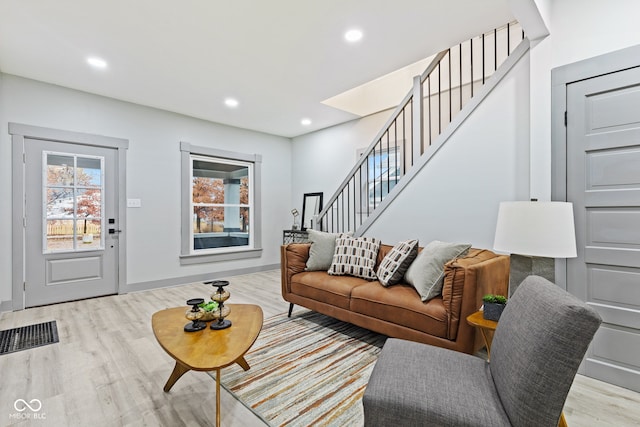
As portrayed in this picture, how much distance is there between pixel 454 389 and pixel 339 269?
1868mm

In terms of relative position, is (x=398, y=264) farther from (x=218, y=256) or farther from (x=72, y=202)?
(x=72, y=202)

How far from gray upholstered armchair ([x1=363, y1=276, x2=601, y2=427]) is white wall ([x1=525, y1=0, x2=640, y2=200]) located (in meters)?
1.33

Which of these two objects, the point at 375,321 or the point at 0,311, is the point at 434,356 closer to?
the point at 375,321

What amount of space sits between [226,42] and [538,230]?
2911mm

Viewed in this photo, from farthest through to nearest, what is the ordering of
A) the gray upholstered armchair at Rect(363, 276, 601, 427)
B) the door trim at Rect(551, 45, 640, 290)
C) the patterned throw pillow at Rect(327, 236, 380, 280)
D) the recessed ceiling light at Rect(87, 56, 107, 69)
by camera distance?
1. the recessed ceiling light at Rect(87, 56, 107, 69)
2. the patterned throw pillow at Rect(327, 236, 380, 280)
3. the door trim at Rect(551, 45, 640, 290)
4. the gray upholstered armchair at Rect(363, 276, 601, 427)

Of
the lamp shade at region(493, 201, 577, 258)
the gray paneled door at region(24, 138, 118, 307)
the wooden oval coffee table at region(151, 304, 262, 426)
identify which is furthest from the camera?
the gray paneled door at region(24, 138, 118, 307)

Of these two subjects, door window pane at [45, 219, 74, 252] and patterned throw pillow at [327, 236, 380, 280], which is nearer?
patterned throw pillow at [327, 236, 380, 280]

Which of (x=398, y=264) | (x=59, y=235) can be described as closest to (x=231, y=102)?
(x=59, y=235)

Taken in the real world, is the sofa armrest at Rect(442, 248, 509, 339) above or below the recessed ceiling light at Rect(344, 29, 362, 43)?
below

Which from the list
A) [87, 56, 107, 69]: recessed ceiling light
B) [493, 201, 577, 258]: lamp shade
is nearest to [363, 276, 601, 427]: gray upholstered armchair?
[493, 201, 577, 258]: lamp shade

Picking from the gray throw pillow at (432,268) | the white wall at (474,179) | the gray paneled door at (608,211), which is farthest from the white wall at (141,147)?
A: the gray paneled door at (608,211)

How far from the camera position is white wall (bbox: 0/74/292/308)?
11.4 ft

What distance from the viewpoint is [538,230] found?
5.55 ft

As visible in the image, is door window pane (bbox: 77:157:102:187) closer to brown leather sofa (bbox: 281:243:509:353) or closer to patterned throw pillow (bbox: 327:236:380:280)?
brown leather sofa (bbox: 281:243:509:353)
